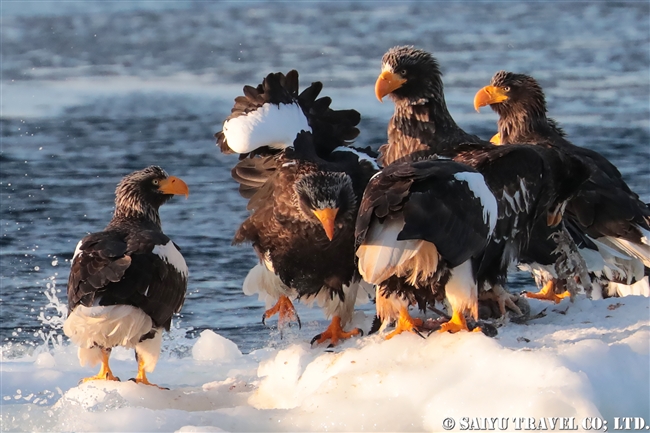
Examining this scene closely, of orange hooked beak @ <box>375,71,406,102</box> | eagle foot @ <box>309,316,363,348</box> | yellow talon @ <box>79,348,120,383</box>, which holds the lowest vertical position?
Result: yellow talon @ <box>79,348,120,383</box>

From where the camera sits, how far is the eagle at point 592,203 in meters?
7.27

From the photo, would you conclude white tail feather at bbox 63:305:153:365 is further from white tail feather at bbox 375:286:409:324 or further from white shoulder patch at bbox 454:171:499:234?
white shoulder patch at bbox 454:171:499:234

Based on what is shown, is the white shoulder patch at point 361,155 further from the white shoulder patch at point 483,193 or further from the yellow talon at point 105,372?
the yellow talon at point 105,372

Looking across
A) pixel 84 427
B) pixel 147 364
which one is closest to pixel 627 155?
pixel 147 364

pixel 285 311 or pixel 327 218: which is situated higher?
pixel 327 218

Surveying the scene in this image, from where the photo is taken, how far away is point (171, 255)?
6594 mm

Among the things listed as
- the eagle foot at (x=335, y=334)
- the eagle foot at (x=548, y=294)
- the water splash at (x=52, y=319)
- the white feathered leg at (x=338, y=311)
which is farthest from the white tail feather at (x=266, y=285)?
the eagle foot at (x=548, y=294)

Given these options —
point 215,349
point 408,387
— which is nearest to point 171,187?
point 215,349

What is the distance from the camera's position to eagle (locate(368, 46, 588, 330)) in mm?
6059

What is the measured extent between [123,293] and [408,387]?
1.87m

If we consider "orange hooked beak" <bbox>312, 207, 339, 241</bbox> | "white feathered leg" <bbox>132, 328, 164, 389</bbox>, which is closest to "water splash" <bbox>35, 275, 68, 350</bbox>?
"white feathered leg" <bbox>132, 328, 164, 389</bbox>

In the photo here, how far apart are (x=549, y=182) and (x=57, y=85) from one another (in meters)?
10.9

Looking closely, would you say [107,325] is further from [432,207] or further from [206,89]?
[206,89]

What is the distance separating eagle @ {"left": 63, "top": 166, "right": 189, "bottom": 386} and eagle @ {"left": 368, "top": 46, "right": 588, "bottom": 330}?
5.03 ft
